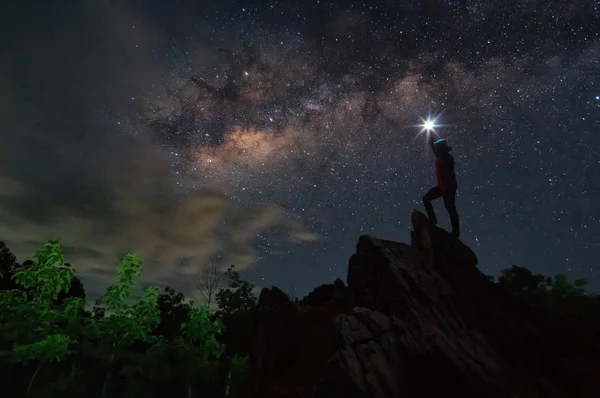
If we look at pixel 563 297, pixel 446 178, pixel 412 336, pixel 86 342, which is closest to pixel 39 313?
pixel 86 342

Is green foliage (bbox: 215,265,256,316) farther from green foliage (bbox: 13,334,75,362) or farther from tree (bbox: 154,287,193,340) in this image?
green foliage (bbox: 13,334,75,362)

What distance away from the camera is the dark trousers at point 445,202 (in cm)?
1382

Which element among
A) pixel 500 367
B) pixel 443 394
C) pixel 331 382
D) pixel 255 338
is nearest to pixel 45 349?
pixel 255 338

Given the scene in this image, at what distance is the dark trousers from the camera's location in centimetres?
1382

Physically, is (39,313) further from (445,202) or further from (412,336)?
(445,202)

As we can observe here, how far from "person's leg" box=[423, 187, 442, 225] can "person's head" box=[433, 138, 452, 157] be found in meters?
1.36

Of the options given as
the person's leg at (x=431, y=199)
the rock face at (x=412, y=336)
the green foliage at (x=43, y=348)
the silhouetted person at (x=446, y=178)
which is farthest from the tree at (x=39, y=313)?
the silhouetted person at (x=446, y=178)

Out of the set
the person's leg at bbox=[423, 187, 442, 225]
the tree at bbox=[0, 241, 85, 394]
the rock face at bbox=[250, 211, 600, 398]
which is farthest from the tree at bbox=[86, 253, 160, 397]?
the person's leg at bbox=[423, 187, 442, 225]

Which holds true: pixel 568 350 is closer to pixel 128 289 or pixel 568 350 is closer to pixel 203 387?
pixel 128 289

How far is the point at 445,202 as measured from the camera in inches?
547

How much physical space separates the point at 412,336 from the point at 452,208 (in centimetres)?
579

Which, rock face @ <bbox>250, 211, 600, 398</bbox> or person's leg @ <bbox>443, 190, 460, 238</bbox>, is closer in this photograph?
rock face @ <bbox>250, 211, 600, 398</bbox>

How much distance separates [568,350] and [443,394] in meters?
5.75

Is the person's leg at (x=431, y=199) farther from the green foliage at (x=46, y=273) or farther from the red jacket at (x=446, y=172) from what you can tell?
the green foliage at (x=46, y=273)
